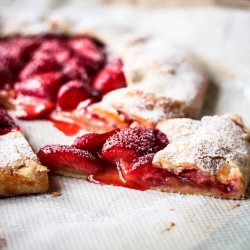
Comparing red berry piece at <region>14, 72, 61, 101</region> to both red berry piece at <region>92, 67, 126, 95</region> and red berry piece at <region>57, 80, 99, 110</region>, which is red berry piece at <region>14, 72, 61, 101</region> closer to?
red berry piece at <region>57, 80, 99, 110</region>

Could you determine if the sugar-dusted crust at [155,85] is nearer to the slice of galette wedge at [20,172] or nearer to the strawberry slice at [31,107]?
the strawberry slice at [31,107]

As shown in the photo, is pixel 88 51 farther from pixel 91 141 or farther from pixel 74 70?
pixel 91 141

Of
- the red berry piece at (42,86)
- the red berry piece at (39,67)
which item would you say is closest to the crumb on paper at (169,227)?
the red berry piece at (42,86)

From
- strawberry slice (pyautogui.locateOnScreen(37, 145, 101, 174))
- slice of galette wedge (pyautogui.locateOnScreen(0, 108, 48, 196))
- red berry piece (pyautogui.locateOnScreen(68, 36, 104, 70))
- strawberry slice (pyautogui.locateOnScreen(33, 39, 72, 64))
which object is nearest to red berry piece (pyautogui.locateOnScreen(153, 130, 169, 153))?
strawberry slice (pyautogui.locateOnScreen(37, 145, 101, 174))

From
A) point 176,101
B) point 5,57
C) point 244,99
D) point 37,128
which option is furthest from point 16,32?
point 244,99

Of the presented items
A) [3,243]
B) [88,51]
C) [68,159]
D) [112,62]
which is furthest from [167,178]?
[88,51]

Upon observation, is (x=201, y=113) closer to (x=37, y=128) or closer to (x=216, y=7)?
(x=37, y=128)
